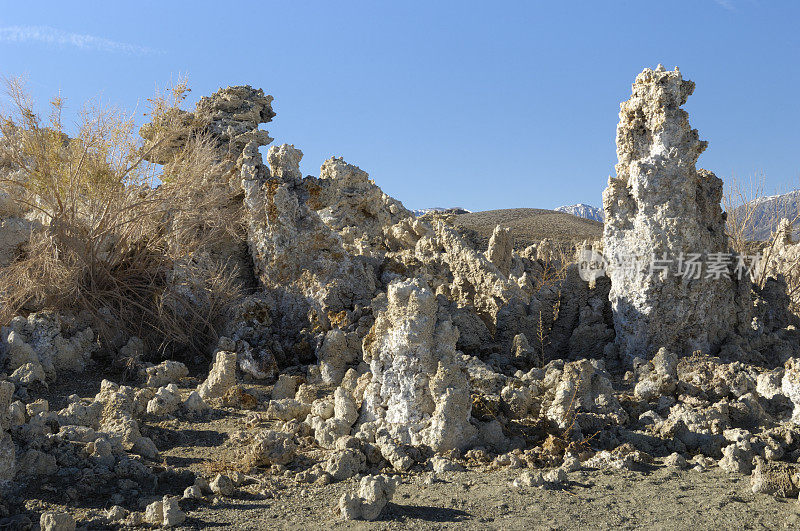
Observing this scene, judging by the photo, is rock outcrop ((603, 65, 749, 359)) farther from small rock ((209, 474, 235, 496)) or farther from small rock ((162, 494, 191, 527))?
small rock ((162, 494, 191, 527))

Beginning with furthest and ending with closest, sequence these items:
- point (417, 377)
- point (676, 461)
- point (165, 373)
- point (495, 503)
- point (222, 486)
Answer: point (165, 373) < point (417, 377) < point (676, 461) < point (222, 486) < point (495, 503)

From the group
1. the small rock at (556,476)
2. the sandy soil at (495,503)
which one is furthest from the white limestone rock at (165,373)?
the small rock at (556,476)

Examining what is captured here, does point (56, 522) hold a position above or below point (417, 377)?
below

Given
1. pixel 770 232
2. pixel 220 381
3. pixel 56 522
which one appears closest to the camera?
pixel 56 522

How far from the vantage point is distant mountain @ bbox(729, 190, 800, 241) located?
14414mm

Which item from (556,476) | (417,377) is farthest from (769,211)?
(556,476)

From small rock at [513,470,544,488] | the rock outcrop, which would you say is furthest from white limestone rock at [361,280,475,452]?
the rock outcrop

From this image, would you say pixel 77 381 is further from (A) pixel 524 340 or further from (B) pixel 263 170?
(A) pixel 524 340

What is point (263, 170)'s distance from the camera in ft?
26.7

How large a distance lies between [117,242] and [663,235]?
5.84 metres

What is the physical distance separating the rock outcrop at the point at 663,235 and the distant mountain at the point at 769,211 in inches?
301

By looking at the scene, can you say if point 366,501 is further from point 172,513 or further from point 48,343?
point 48,343

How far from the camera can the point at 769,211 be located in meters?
15.5

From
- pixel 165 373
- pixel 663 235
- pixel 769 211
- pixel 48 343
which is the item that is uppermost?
pixel 769 211
